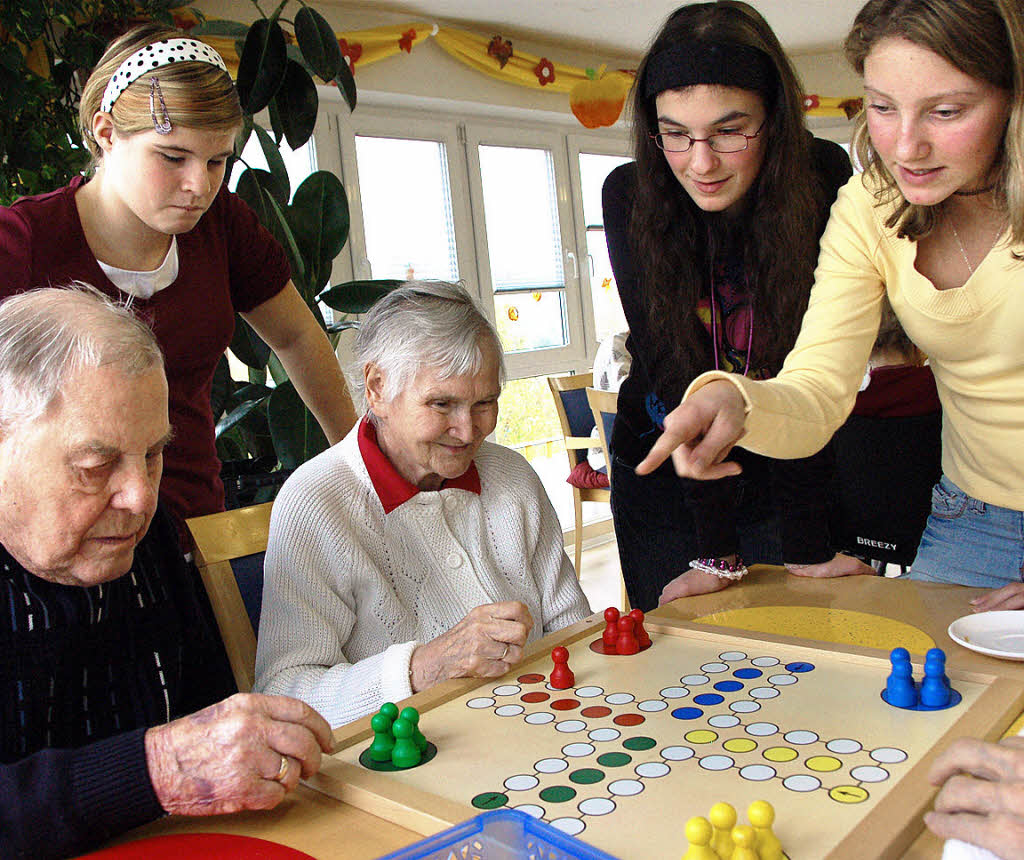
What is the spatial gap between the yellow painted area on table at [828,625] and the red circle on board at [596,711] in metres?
0.32

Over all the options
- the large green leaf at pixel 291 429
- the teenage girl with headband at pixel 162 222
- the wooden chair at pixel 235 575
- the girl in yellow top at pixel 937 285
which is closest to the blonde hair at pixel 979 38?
the girl in yellow top at pixel 937 285

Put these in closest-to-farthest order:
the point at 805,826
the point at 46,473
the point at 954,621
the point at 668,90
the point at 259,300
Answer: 1. the point at 805,826
2. the point at 46,473
3. the point at 954,621
4. the point at 668,90
5. the point at 259,300

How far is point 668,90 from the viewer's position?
1615 mm

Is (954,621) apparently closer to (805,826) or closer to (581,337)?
(805,826)

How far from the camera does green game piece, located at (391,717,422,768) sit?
40.0 inches

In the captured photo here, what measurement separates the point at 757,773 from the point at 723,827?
0.17 m

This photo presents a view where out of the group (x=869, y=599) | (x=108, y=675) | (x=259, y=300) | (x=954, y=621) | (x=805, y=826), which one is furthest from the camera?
(x=259, y=300)

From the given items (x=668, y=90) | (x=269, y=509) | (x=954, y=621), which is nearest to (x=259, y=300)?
(x=269, y=509)

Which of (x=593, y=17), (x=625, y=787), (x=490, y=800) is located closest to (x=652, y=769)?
(x=625, y=787)

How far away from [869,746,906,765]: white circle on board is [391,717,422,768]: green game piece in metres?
0.45

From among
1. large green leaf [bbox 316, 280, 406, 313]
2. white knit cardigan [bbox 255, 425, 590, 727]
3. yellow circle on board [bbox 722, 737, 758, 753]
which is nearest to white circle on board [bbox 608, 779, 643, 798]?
yellow circle on board [bbox 722, 737, 758, 753]

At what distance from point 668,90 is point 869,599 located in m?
0.86

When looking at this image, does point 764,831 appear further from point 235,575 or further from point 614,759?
point 235,575

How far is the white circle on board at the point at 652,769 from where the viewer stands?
95 cm
